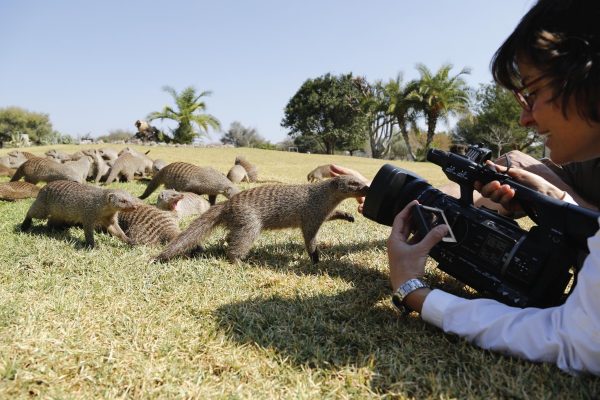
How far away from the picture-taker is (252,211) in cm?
338

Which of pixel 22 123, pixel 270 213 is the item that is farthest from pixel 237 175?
pixel 22 123

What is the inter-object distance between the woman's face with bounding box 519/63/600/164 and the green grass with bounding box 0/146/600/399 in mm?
807

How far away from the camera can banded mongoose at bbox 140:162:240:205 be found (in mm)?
6645

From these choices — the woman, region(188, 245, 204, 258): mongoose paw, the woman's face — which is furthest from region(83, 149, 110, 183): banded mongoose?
the woman's face

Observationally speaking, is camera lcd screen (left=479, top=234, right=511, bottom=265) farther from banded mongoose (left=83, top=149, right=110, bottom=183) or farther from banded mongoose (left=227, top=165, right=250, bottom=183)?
banded mongoose (left=83, top=149, right=110, bottom=183)

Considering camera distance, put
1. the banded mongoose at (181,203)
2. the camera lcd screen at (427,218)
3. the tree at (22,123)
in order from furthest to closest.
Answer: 1. the tree at (22,123)
2. the banded mongoose at (181,203)
3. the camera lcd screen at (427,218)

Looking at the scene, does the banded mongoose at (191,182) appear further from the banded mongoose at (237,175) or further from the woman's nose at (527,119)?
the woman's nose at (527,119)

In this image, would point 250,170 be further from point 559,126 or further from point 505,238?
point 559,126

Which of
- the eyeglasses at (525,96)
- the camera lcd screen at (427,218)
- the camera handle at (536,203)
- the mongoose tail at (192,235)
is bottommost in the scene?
the mongoose tail at (192,235)

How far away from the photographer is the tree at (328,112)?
36500mm

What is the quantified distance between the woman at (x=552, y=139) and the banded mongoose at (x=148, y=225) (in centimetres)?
261

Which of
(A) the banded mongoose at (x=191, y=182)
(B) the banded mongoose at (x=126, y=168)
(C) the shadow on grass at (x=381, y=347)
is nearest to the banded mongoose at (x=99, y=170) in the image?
(B) the banded mongoose at (x=126, y=168)

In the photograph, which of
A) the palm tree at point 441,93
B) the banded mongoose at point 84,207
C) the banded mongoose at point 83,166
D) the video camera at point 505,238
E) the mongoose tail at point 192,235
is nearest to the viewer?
the video camera at point 505,238

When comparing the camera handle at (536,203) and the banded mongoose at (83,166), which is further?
the banded mongoose at (83,166)
